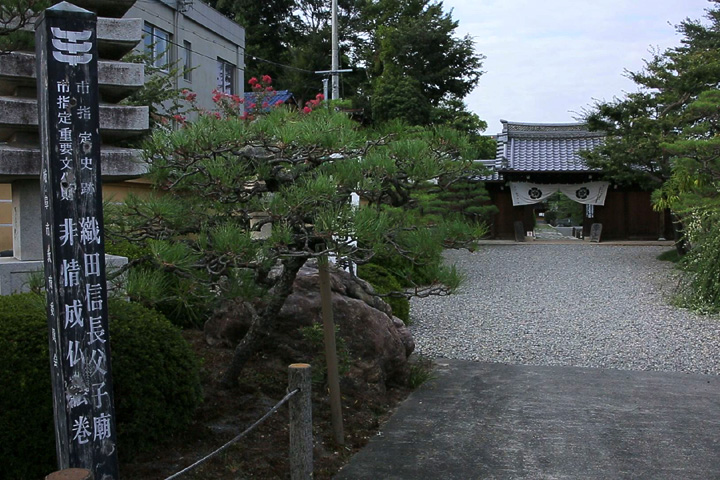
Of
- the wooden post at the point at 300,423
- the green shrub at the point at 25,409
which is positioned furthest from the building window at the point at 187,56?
the wooden post at the point at 300,423

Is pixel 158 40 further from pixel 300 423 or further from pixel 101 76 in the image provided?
pixel 300 423

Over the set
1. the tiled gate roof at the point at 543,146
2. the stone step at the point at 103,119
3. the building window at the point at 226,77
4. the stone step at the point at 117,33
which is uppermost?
the building window at the point at 226,77

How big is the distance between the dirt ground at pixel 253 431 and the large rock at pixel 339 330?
131 millimetres

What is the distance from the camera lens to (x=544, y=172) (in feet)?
78.2

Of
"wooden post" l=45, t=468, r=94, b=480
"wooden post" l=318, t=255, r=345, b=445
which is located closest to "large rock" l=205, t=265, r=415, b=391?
"wooden post" l=318, t=255, r=345, b=445

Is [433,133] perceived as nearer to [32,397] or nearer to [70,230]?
[70,230]

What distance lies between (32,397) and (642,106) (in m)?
17.0

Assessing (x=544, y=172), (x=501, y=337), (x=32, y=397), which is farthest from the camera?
(x=544, y=172)

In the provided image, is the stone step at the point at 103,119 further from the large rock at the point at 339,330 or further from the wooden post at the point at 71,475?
the wooden post at the point at 71,475

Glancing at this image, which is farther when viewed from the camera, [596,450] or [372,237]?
[596,450]

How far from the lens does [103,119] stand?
4848mm

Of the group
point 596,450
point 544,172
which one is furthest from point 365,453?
point 544,172

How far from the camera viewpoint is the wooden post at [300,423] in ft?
12.1

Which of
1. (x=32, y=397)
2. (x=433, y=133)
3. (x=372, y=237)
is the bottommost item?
(x=32, y=397)
